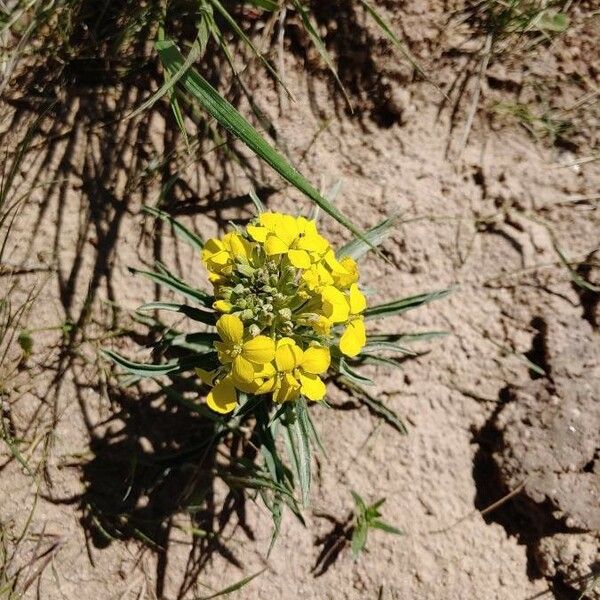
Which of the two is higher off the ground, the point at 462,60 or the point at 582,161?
the point at 462,60

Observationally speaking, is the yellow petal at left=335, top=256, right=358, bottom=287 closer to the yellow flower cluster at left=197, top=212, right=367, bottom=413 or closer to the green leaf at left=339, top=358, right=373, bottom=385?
the yellow flower cluster at left=197, top=212, right=367, bottom=413

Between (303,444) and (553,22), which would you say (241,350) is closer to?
(303,444)

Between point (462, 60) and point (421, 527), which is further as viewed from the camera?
point (462, 60)

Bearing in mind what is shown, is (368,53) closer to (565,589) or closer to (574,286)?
(574,286)

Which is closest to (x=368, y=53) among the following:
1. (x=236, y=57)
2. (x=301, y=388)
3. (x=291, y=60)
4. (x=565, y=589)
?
(x=291, y=60)

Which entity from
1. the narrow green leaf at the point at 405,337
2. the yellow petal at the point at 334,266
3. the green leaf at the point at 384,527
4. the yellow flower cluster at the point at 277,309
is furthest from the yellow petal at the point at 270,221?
the green leaf at the point at 384,527

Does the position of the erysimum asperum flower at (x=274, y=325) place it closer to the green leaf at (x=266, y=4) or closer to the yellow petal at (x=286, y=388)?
the yellow petal at (x=286, y=388)

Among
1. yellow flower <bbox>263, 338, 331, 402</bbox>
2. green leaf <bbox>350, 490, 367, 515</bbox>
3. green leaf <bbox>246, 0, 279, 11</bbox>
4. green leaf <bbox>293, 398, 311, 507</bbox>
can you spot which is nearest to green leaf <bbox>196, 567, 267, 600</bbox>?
green leaf <bbox>350, 490, 367, 515</bbox>
